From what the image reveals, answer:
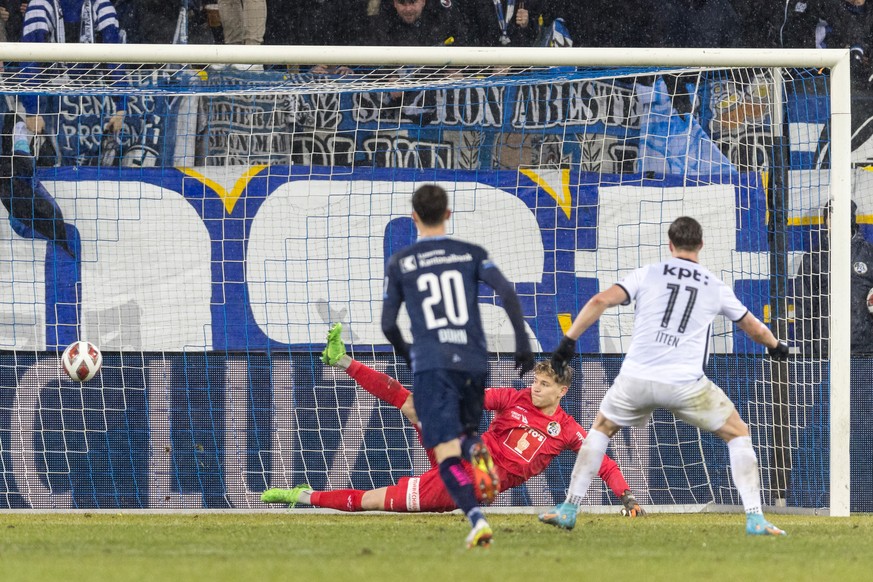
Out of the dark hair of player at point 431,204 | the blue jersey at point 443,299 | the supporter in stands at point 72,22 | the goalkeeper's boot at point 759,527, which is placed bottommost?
the goalkeeper's boot at point 759,527

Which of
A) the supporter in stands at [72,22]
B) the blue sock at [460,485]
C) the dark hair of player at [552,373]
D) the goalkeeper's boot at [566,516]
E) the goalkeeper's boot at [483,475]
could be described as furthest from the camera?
the supporter in stands at [72,22]

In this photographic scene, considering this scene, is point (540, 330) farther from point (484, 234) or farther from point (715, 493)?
point (715, 493)

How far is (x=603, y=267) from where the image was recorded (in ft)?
34.1

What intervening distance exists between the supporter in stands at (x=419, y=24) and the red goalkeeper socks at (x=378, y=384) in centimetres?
415

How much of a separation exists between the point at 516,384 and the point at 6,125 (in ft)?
15.5

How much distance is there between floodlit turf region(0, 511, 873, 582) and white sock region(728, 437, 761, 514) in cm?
22

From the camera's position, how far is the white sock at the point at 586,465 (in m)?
7.33

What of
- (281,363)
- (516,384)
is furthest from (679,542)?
(281,363)

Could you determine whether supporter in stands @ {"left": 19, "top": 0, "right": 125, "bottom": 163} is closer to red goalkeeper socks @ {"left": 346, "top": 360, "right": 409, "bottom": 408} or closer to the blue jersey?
red goalkeeper socks @ {"left": 346, "top": 360, "right": 409, "bottom": 408}

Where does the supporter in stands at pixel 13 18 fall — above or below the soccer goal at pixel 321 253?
above

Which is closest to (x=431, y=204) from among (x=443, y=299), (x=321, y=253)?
(x=443, y=299)

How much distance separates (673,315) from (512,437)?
211 centimetres

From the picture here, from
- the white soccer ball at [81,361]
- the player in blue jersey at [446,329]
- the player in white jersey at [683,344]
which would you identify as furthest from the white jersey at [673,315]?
the white soccer ball at [81,361]

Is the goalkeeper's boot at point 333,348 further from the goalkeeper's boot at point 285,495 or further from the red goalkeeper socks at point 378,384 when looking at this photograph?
the goalkeeper's boot at point 285,495
